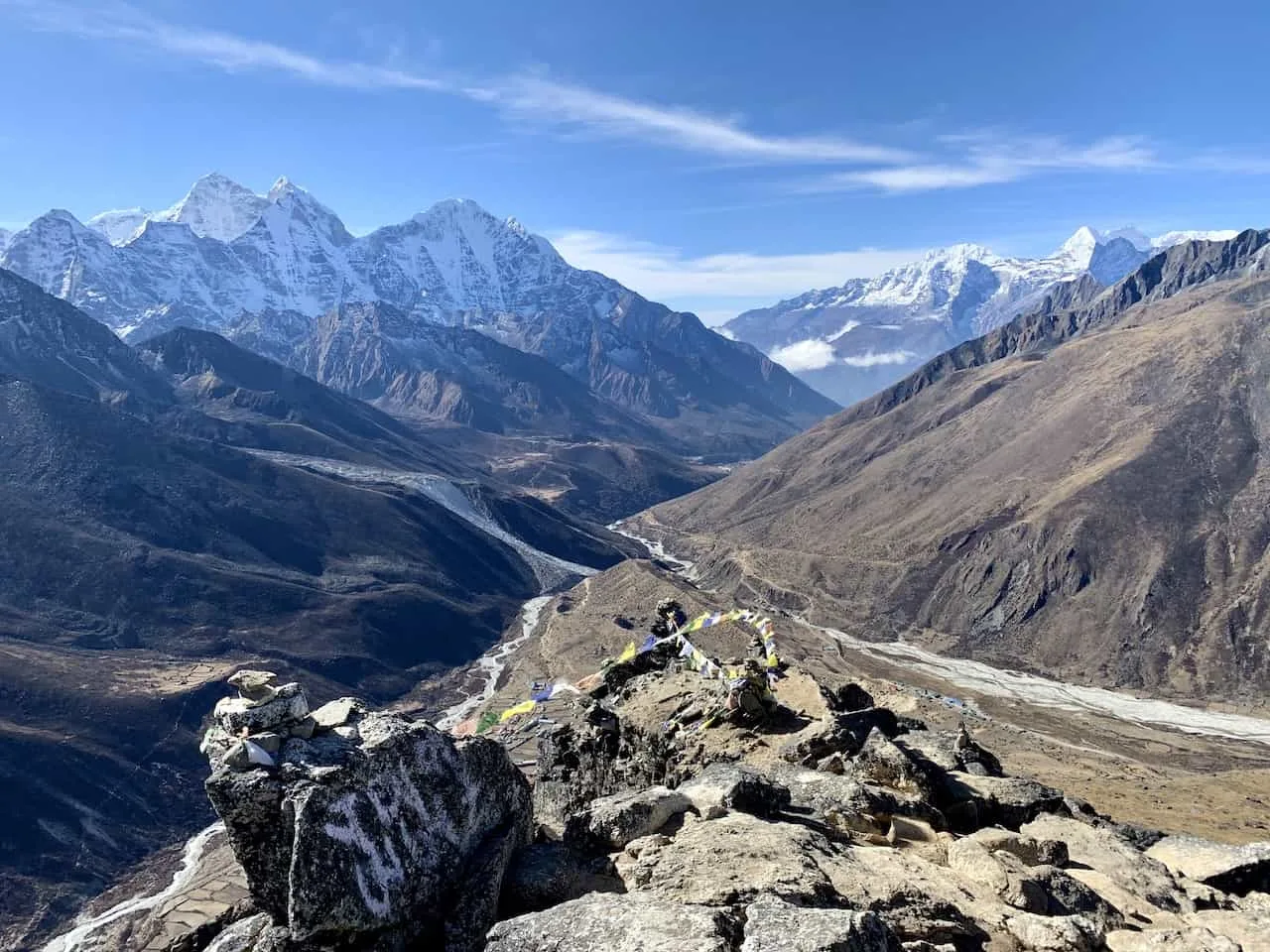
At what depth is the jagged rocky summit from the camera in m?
13.4

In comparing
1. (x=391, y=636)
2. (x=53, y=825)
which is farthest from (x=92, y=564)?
(x=53, y=825)

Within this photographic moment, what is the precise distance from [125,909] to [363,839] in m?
104

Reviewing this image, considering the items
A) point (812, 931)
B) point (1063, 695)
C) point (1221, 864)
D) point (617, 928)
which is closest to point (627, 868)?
point (617, 928)

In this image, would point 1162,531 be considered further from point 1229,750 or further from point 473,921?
point 473,921

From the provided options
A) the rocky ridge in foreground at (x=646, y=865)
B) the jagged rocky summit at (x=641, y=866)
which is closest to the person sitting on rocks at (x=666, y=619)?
the rocky ridge in foreground at (x=646, y=865)

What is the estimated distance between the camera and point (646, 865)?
53.4 feet

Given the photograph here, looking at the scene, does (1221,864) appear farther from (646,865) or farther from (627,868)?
(627,868)

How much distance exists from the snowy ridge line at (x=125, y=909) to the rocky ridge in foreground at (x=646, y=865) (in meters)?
92.5

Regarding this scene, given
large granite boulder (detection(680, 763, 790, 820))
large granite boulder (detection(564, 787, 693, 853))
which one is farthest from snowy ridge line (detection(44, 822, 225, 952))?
large granite boulder (detection(564, 787, 693, 853))

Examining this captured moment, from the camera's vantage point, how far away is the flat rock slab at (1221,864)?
21609mm

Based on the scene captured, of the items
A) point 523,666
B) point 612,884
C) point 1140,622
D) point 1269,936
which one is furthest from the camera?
point 1140,622

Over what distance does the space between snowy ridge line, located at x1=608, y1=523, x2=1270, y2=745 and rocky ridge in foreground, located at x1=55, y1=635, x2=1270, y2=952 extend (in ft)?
437

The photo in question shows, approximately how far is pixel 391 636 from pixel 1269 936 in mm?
182692

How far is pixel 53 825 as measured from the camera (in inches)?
4203
